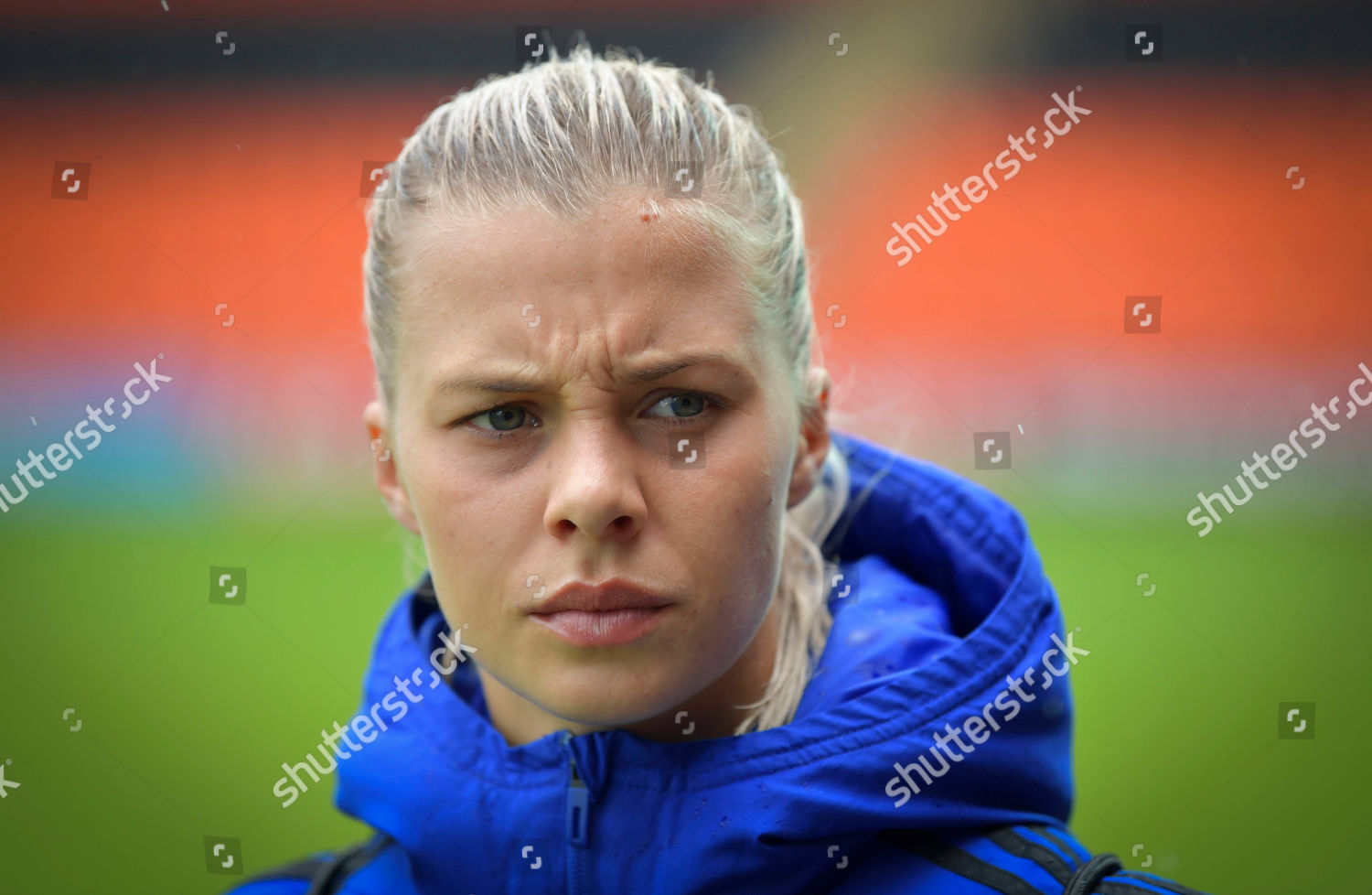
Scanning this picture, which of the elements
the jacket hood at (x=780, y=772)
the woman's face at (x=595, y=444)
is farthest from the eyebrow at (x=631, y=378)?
the jacket hood at (x=780, y=772)

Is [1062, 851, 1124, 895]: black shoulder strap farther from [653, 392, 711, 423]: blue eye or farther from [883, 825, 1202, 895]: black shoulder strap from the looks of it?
[653, 392, 711, 423]: blue eye

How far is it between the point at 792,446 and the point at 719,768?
1.09ft

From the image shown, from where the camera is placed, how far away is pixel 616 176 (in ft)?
3.28

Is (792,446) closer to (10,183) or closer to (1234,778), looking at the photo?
(10,183)

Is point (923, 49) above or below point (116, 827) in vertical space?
above

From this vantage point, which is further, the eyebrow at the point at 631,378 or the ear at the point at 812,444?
the ear at the point at 812,444

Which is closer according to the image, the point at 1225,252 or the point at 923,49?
the point at 923,49

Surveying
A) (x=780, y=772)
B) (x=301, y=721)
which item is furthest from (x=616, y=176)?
(x=301, y=721)

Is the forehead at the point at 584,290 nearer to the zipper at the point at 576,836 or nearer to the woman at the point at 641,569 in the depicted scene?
the woman at the point at 641,569

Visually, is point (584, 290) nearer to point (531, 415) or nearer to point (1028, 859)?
point (531, 415)

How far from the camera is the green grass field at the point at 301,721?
1.90m

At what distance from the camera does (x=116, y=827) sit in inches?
76.9

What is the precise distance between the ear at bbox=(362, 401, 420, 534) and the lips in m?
0.24

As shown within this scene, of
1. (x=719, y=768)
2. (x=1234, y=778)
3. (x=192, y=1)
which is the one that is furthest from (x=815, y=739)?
(x=1234, y=778)
